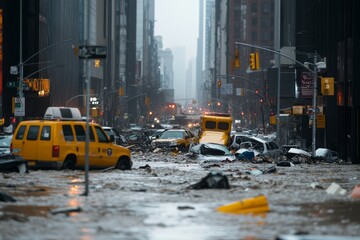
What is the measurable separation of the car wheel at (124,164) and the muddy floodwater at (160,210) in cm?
395

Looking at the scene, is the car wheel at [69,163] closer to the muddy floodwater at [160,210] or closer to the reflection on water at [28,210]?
the muddy floodwater at [160,210]

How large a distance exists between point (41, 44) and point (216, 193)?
8178 cm

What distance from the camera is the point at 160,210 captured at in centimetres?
1803

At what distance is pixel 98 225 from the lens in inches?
610

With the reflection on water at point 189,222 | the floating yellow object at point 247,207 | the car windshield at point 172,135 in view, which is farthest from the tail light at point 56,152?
the car windshield at point 172,135

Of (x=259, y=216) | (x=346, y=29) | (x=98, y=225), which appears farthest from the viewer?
(x=346, y=29)

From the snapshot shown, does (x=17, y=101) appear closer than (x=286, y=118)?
Yes

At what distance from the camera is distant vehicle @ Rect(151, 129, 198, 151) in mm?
55031

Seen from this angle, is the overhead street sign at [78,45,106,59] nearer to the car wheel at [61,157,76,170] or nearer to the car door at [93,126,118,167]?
the car wheel at [61,157,76,170]

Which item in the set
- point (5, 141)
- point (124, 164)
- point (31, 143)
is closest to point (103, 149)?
point (124, 164)

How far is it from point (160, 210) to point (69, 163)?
41.8ft

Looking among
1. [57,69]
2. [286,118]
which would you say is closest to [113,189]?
[286,118]

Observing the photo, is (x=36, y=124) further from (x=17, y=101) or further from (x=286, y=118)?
(x=286, y=118)

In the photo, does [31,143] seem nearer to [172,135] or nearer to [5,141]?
[5,141]
